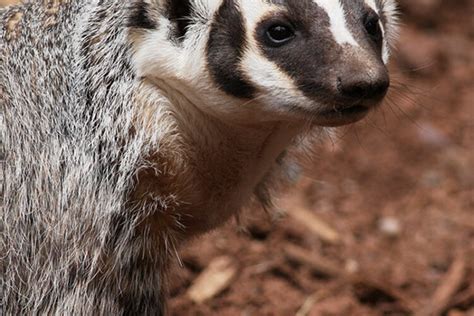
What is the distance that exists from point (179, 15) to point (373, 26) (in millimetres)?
591

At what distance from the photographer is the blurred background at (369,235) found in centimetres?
461

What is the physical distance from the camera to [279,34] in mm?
3035

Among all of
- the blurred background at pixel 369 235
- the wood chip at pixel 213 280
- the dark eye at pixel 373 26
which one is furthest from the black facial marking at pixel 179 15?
the wood chip at pixel 213 280

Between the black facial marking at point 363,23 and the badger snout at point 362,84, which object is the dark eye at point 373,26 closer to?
the black facial marking at point 363,23

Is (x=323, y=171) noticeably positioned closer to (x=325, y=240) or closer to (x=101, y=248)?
(x=325, y=240)

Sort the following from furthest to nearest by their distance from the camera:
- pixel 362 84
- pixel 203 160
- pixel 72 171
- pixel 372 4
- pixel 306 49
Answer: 1. pixel 203 160
2. pixel 72 171
3. pixel 372 4
4. pixel 306 49
5. pixel 362 84

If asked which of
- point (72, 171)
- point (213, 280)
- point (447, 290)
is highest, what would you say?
point (72, 171)

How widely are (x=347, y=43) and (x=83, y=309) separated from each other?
1.25 meters

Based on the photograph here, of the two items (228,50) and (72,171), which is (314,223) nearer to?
(72,171)

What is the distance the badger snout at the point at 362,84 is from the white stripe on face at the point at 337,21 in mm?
113

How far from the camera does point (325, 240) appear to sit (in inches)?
198

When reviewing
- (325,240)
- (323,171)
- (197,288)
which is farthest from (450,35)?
(197,288)

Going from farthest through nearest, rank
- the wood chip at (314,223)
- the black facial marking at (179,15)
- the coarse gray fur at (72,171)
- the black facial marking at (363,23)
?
the wood chip at (314,223)
the coarse gray fur at (72,171)
the black facial marking at (179,15)
the black facial marking at (363,23)

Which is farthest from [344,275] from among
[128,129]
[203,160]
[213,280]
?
[128,129]
